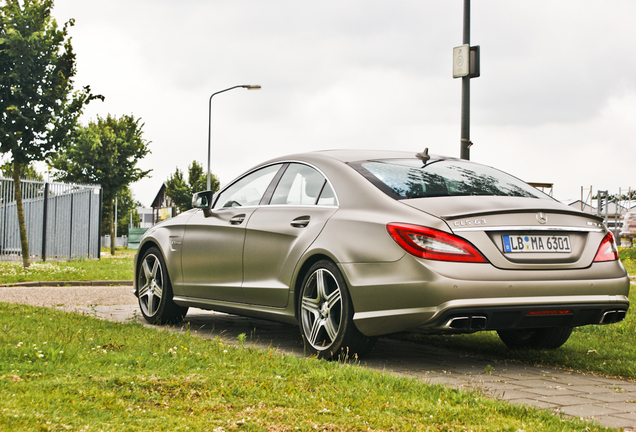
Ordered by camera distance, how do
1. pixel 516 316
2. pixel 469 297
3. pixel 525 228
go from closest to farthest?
1. pixel 469 297
2. pixel 516 316
3. pixel 525 228

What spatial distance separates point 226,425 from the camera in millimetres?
3244

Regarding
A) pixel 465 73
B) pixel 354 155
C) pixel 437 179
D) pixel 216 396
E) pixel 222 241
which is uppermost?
pixel 465 73

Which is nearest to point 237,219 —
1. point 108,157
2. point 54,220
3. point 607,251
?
point 607,251

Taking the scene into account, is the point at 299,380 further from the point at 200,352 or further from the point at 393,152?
the point at 393,152

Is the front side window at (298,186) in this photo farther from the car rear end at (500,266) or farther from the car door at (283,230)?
the car rear end at (500,266)

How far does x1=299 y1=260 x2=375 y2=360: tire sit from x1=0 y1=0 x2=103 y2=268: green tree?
12641 mm

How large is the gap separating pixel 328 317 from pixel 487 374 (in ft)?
3.79

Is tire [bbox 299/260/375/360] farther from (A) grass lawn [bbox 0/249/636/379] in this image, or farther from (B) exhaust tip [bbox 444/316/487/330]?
(A) grass lawn [bbox 0/249/636/379]

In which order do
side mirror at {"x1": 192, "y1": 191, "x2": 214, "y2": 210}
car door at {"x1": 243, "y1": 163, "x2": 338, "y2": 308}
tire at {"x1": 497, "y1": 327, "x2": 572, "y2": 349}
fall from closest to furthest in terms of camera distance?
1. car door at {"x1": 243, "y1": 163, "x2": 338, "y2": 308}
2. tire at {"x1": 497, "y1": 327, "x2": 572, "y2": 349}
3. side mirror at {"x1": 192, "y1": 191, "x2": 214, "y2": 210}

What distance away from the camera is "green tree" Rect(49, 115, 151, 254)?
35656 millimetres

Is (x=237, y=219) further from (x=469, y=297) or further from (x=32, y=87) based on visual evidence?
(x=32, y=87)

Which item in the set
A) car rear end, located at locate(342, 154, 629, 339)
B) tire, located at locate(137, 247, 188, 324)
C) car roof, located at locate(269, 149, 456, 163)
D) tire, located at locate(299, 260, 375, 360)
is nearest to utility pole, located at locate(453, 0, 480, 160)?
car roof, located at locate(269, 149, 456, 163)

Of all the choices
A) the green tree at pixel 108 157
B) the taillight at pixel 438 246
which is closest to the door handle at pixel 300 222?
the taillight at pixel 438 246

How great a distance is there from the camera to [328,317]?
529 cm
